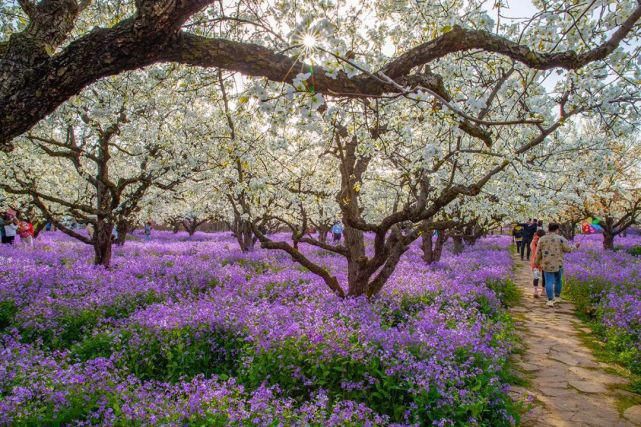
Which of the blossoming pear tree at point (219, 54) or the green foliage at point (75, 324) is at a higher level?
the blossoming pear tree at point (219, 54)

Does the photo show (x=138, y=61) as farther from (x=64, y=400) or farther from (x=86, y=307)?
(x=86, y=307)

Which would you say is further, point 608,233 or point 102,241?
point 608,233

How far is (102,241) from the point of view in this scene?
14.4 m

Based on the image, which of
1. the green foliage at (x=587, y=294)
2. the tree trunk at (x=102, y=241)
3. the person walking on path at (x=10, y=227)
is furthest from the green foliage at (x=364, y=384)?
the person walking on path at (x=10, y=227)

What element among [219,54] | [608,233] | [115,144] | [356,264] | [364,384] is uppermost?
[115,144]

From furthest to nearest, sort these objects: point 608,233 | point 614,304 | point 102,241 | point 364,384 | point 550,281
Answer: point 608,233 < point 102,241 < point 550,281 < point 614,304 < point 364,384

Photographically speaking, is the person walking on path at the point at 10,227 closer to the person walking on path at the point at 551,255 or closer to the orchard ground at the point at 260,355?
the orchard ground at the point at 260,355

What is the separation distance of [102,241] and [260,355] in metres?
10.5

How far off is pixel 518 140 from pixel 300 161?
6.39 metres

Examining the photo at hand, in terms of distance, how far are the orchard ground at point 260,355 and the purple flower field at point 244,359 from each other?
0.03 metres

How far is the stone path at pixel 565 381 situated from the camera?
20.3 ft

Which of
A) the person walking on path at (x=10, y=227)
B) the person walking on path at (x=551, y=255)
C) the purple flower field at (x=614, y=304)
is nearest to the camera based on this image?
the purple flower field at (x=614, y=304)

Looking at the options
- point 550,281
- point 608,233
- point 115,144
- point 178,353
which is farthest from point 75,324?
point 608,233

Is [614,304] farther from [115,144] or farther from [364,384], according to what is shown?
[115,144]
